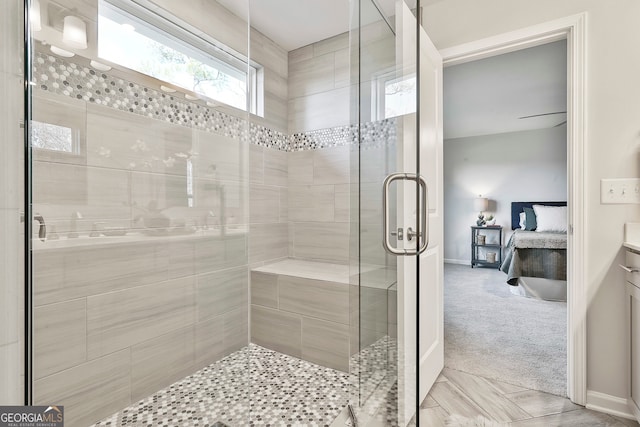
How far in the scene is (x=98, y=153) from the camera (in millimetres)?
1412

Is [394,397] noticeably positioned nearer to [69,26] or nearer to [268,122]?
[69,26]

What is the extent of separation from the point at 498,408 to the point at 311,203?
1.92 m

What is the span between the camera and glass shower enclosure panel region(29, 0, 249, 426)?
48.9 inches

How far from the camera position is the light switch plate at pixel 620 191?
60.9 inches

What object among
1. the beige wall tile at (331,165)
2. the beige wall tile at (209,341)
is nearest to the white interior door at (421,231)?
the beige wall tile at (331,165)

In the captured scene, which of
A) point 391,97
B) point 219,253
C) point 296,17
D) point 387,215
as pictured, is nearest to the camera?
point 387,215

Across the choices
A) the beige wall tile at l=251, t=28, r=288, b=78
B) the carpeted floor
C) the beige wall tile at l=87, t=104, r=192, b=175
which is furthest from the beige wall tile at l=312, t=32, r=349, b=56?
the carpeted floor

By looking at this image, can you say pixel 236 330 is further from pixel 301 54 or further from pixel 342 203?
pixel 301 54

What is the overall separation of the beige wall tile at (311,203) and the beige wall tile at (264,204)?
6.1 inches

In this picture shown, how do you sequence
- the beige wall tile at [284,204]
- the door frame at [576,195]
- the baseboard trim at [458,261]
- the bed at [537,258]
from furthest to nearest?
1. the baseboard trim at [458,261]
2. the bed at [537,258]
3. the beige wall tile at [284,204]
4. the door frame at [576,195]

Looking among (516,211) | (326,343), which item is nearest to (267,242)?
(326,343)

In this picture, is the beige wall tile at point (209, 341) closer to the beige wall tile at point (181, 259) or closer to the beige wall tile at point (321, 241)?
the beige wall tile at point (181, 259)

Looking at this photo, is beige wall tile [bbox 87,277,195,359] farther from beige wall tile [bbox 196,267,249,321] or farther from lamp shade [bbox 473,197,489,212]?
lamp shade [bbox 473,197,489,212]

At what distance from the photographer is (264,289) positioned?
2.32 metres
